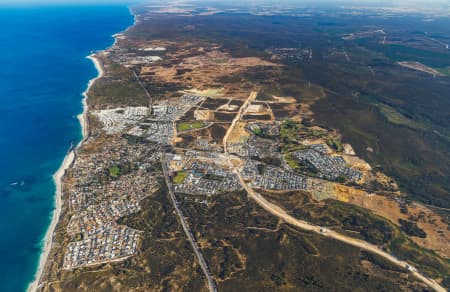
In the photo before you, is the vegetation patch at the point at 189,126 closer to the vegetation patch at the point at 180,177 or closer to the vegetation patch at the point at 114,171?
the vegetation patch at the point at 180,177

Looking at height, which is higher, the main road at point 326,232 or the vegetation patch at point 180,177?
the vegetation patch at point 180,177

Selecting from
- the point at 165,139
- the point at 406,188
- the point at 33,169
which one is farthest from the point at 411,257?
the point at 33,169

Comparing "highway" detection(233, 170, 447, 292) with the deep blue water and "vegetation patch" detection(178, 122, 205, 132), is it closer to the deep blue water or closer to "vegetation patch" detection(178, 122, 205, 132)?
"vegetation patch" detection(178, 122, 205, 132)

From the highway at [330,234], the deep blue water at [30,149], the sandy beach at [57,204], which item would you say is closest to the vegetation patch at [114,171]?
the sandy beach at [57,204]

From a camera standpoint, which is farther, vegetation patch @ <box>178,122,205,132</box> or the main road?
vegetation patch @ <box>178,122,205,132</box>

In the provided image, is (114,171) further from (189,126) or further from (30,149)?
(30,149)

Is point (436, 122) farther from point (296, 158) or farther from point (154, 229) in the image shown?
point (154, 229)

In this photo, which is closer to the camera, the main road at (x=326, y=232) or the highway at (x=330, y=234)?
the highway at (x=330, y=234)

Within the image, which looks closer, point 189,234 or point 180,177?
point 189,234

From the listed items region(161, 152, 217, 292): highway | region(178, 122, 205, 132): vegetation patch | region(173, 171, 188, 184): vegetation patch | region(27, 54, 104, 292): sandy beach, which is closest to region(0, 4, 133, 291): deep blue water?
region(27, 54, 104, 292): sandy beach

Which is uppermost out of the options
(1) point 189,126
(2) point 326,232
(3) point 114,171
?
(1) point 189,126

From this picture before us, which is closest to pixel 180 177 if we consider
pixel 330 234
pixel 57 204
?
pixel 57 204
